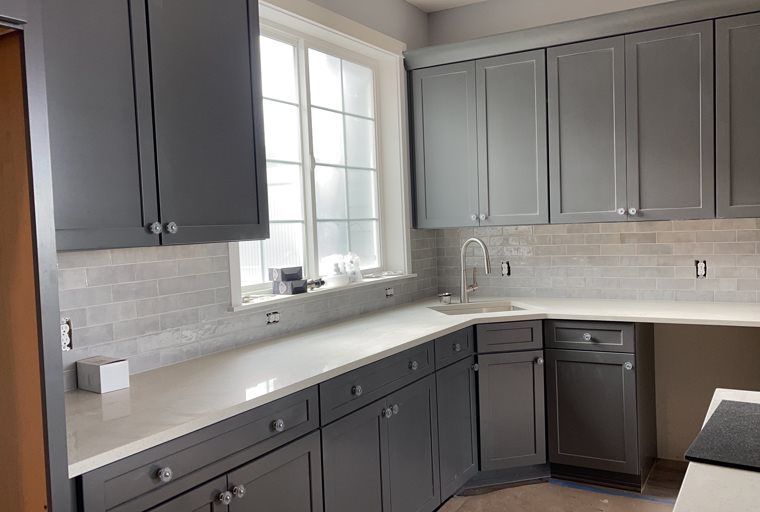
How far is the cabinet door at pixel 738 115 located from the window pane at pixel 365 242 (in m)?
2.00

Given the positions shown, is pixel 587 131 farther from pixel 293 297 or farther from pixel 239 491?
pixel 239 491

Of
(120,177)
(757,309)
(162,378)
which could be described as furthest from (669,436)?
(120,177)

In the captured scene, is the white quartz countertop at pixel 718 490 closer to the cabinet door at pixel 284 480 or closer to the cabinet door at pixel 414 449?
the cabinet door at pixel 284 480

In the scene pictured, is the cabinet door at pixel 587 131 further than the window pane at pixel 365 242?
No

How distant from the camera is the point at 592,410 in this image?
3617mm

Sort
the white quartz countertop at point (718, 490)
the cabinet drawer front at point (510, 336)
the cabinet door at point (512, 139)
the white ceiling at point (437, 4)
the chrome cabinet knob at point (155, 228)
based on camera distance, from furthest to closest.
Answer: the white ceiling at point (437, 4) → the cabinet door at point (512, 139) → the cabinet drawer front at point (510, 336) → the chrome cabinet knob at point (155, 228) → the white quartz countertop at point (718, 490)

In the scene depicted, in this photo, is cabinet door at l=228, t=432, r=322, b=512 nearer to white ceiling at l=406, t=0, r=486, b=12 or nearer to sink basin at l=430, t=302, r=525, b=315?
sink basin at l=430, t=302, r=525, b=315

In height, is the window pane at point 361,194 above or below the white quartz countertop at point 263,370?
above

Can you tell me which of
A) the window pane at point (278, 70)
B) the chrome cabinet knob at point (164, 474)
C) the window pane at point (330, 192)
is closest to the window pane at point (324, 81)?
the window pane at point (278, 70)

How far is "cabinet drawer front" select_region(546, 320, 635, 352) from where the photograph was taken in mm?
3514

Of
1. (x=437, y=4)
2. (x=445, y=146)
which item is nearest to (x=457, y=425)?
(x=445, y=146)

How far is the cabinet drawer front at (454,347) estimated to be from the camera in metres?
3.30

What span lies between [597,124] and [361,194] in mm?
1450

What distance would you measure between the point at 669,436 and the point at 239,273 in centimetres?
277
